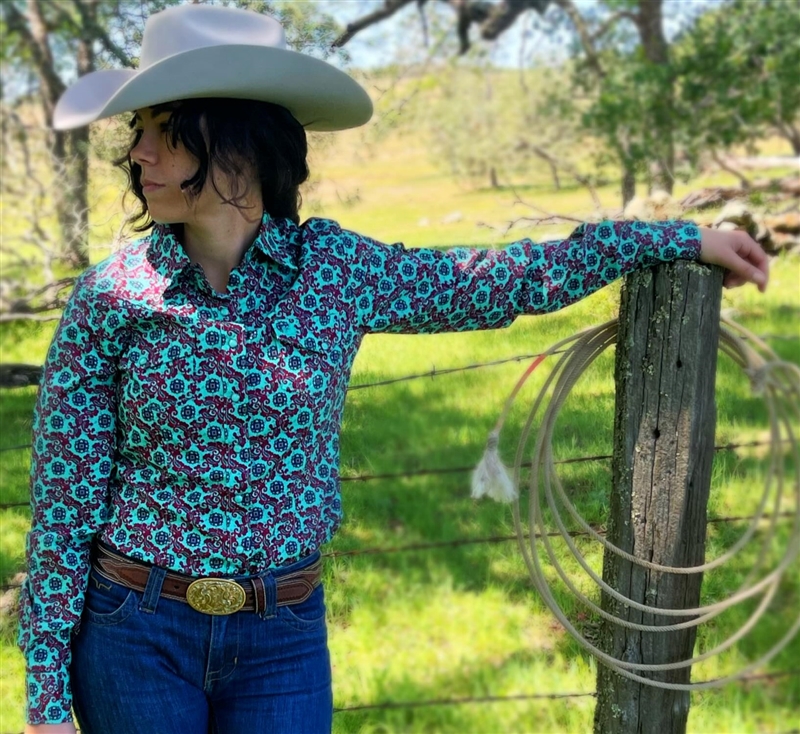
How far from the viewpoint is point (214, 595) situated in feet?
4.21

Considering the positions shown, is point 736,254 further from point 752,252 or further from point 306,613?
point 306,613

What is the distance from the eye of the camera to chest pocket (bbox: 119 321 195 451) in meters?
1.24

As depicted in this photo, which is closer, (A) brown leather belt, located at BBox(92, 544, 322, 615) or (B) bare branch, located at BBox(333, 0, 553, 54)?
(A) brown leather belt, located at BBox(92, 544, 322, 615)

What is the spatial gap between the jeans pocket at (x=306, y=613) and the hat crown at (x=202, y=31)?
2.66 ft

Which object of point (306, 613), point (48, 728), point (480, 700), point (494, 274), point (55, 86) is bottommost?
point (480, 700)

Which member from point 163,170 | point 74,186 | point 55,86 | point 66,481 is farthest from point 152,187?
point 55,86

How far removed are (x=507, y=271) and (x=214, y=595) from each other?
2.15 ft

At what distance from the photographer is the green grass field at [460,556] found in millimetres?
2168

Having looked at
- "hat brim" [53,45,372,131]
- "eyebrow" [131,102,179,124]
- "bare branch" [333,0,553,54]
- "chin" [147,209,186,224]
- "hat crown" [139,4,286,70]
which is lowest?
"chin" [147,209,186,224]

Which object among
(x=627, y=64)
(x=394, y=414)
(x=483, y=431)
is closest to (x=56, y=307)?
(x=394, y=414)

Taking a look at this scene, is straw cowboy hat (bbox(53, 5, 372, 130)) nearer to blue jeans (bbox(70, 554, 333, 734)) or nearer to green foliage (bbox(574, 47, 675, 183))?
blue jeans (bbox(70, 554, 333, 734))

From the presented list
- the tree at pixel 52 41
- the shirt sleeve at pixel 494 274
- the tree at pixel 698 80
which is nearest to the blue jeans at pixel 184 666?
the shirt sleeve at pixel 494 274

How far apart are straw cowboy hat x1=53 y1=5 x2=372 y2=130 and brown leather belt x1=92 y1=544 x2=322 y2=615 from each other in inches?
24.9

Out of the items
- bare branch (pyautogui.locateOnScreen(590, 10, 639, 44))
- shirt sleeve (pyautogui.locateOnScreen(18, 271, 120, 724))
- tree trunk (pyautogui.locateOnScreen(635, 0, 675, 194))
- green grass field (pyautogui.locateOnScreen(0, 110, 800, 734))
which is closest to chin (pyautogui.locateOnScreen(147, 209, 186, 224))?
shirt sleeve (pyautogui.locateOnScreen(18, 271, 120, 724))
